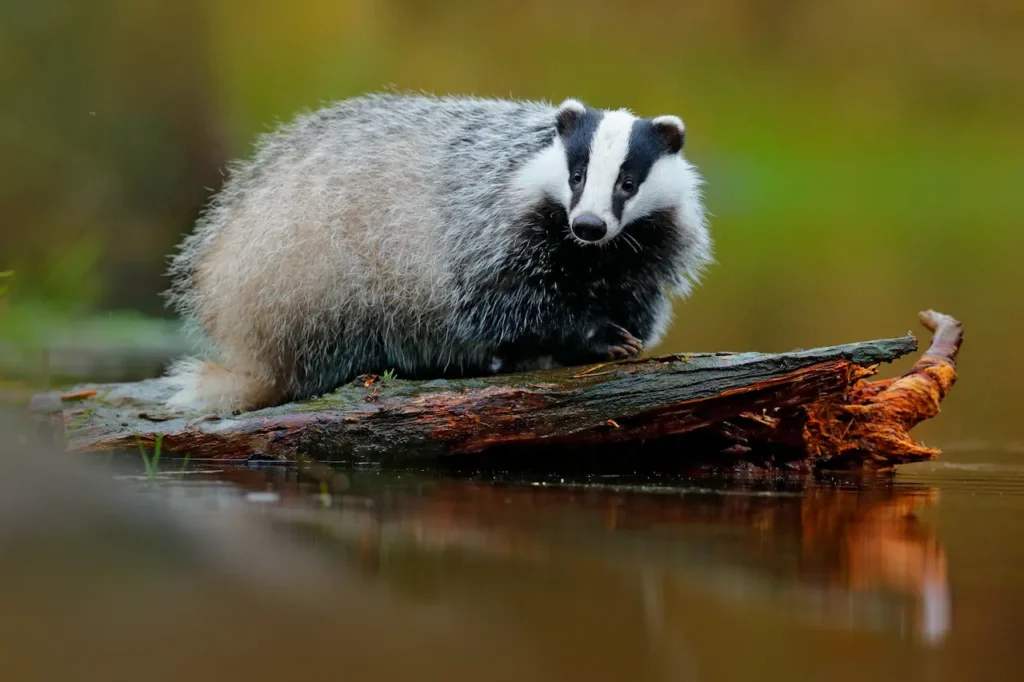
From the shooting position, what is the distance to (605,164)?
2457 millimetres

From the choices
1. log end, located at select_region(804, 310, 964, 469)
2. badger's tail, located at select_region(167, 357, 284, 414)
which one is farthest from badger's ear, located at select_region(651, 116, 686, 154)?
badger's tail, located at select_region(167, 357, 284, 414)

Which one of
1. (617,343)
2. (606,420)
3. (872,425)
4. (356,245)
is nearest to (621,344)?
(617,343)

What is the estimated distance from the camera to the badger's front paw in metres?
2.54

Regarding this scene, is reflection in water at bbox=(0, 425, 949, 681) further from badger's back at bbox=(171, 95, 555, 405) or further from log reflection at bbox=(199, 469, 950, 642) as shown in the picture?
badger's back at bbox=(171, 95, 555, 405)

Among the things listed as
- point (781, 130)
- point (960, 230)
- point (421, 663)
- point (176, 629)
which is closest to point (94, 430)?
point (176, 629)

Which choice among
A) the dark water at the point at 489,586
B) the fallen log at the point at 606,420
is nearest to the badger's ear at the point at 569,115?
the fallen log at the point at 606,420

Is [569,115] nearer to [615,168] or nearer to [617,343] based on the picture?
[615,168]

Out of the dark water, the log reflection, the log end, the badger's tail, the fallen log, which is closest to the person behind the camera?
the dark water

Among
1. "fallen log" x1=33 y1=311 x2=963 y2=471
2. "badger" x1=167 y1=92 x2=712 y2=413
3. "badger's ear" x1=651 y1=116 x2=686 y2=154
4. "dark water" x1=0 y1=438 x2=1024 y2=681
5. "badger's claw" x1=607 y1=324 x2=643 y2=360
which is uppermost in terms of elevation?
"badger's ear" x1=651 y1=116 x2=686 y2=154

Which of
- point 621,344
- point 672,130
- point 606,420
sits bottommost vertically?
point 606,420

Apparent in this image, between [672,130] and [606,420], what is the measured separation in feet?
2.83

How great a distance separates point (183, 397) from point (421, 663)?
194 centimetres

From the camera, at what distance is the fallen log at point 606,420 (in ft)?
7.27

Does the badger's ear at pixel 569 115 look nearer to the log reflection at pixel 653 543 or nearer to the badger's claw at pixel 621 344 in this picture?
the badger's claw at pixel 621 344
